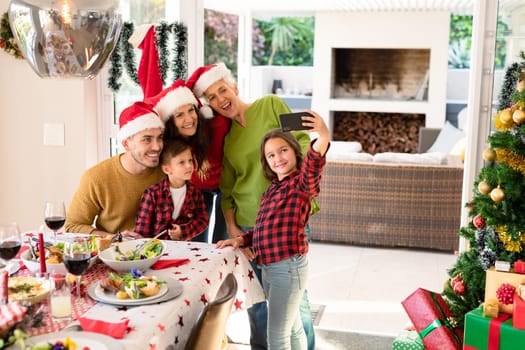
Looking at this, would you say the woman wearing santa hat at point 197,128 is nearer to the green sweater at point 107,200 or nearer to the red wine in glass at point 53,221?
the green sweater at point 107,200

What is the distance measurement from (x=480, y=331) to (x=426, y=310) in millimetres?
328

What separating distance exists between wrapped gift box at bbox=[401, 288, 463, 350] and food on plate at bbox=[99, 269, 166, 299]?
4.17 feet

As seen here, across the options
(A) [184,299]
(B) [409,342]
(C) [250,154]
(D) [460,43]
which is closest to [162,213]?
(C) [250,154]

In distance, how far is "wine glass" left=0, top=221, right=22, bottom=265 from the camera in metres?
1.88

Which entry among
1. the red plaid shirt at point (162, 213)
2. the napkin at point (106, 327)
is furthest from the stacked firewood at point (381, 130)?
the napkin at point (106, 327)

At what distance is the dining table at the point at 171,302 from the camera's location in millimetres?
1645

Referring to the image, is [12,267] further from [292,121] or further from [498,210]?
[498,210]

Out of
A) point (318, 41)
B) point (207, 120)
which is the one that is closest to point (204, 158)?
point (207, 120)

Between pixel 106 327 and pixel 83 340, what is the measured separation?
0.34ft

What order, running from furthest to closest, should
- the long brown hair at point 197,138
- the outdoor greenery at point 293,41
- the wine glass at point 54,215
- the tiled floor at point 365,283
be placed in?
1. the outdoor greenery at point 293,41
2. the tiled floor at point 365,283
3. the long brown hair at point 197,138
4. the wine glass at point 54,215

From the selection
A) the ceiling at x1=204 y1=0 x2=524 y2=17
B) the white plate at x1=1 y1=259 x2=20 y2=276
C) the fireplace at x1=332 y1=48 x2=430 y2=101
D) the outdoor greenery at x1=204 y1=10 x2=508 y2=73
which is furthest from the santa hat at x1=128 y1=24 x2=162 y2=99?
the outdoor greenery at x1=204 y1=10 x2=508 y2=73

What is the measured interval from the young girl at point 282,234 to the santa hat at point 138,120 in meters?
0.48

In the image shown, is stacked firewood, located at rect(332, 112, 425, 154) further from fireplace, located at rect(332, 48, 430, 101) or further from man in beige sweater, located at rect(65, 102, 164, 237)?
man in beige sweater, located at rect(65, 102, 164, 237)

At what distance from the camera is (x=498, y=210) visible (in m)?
2.47
